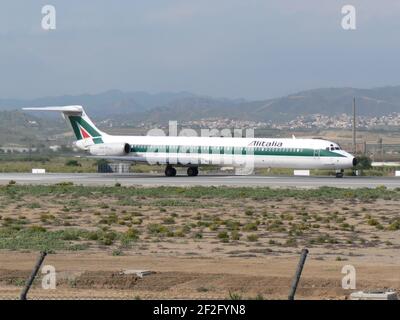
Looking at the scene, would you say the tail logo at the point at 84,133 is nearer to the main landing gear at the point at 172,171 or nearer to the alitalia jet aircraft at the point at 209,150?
the alitalia jet aircraft at the point at 209,150

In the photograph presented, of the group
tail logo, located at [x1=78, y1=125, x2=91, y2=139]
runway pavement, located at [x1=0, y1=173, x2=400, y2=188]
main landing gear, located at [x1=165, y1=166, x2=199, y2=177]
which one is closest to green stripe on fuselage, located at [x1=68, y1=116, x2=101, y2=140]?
tail logo, located at [x1=78, y1=125, x2=91, y2=139]

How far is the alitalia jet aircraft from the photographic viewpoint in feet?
222

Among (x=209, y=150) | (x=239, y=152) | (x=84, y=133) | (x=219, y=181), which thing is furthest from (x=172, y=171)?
(x=219, y=181)

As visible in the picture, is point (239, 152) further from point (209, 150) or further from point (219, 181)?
point (219, 181)

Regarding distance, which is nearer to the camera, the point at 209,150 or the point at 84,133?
the point at 209,150

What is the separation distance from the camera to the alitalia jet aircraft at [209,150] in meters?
67.8

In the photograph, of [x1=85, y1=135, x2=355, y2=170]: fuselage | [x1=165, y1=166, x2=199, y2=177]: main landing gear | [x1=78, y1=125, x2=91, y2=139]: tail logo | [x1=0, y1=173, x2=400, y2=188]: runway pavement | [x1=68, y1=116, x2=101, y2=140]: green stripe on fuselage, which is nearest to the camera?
[x1=0, y1=173, x2=400, y2=188]: runway pavement

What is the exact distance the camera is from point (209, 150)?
7012 cm

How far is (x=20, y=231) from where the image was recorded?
36.4m

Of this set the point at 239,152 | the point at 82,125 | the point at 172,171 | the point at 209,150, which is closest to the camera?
the point at 239,152

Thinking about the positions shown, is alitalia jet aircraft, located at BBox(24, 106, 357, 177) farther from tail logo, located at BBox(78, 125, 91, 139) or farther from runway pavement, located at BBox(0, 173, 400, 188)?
runway pavement, located at BBox(0, 173, 400, 188)

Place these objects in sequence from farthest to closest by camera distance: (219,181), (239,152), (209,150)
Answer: (209,150) < (239,152) < (219,181)
